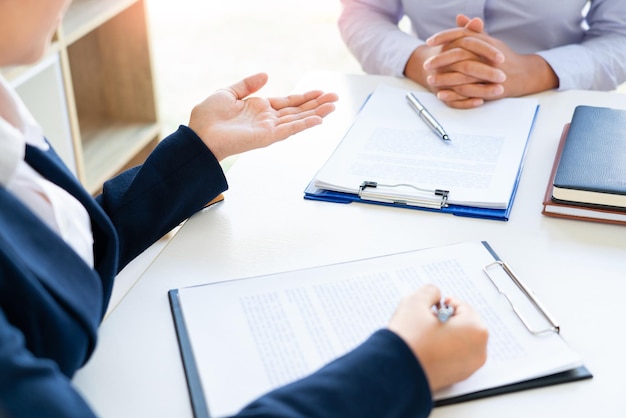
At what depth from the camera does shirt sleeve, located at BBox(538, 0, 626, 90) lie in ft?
4.31

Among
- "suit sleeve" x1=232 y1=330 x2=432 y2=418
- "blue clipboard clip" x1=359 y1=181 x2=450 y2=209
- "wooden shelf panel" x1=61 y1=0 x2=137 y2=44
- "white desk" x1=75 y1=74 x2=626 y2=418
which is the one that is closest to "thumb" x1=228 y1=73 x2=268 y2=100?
"white desk" x1=75 y1=74 x2=626 y2=418

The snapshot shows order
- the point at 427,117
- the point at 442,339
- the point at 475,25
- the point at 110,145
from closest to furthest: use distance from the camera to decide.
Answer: the point at 442,339 < the point at 427,117 < the point at 475,25 < the point at 110,145

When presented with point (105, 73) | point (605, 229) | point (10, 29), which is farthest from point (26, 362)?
point (105, 73)

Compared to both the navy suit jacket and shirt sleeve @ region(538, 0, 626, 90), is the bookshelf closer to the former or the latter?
shirt sleeve @ region(538, 0, 626, 90)

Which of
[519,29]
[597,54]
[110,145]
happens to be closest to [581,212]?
[597,54]

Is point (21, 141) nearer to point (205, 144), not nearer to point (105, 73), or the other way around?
point (205, 144)

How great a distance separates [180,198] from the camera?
36.5 inches

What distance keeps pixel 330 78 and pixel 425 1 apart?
0.33 meters

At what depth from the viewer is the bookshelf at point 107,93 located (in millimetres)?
1960

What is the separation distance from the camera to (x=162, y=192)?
93cm

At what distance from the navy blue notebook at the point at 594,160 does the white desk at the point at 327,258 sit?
37 millimetres

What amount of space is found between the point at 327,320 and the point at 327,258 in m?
0.14

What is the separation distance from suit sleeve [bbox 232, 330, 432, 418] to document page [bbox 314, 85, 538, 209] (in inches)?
14.8

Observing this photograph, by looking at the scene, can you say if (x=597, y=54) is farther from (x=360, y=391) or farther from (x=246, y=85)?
(x=360, y=391)
